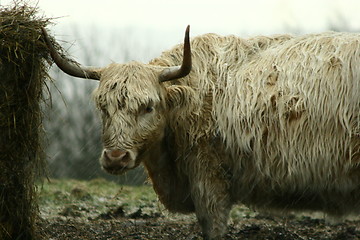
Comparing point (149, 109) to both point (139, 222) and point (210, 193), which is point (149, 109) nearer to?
point (210, 193)

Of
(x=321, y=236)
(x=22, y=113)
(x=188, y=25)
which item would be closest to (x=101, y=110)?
(x=22, y=113)

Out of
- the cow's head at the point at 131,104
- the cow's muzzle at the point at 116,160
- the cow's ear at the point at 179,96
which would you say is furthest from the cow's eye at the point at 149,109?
the cow's muzzle at the point at 116,160

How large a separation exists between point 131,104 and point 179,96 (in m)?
0.61

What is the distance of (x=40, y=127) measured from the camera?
21.9ft

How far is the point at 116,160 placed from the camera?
609 cm

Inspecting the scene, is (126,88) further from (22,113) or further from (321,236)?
(321,236)

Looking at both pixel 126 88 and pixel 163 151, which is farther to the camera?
pixel 163 151

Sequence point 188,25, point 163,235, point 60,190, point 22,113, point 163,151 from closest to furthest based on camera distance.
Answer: point 188,25, point 22,113, point 163,151, point 163,235, point 60,190

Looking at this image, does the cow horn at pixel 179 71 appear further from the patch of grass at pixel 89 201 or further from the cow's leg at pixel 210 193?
the patch of grass at pixel 89 201

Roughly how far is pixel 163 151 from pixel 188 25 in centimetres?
151

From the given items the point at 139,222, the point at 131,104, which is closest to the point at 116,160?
the point at 131,104

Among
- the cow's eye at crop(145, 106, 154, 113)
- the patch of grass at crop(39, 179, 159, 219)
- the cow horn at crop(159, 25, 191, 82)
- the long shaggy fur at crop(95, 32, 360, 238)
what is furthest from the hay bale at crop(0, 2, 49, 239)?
the patch of grass at crop(39, 179, 159, 219)

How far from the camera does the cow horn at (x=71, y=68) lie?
6.55 metres

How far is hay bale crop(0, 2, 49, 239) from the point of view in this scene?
20.8ft
